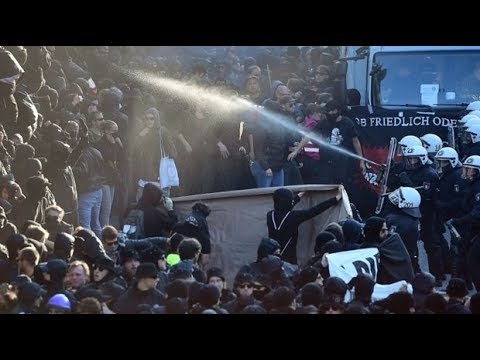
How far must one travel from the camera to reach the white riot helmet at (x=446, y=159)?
52.9 ft

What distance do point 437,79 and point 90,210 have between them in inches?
214

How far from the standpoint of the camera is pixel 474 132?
16781 millimetres

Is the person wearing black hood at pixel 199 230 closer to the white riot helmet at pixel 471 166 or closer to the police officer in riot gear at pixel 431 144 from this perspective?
the white riot helmet at pixel 471 166

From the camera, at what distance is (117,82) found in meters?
19.2

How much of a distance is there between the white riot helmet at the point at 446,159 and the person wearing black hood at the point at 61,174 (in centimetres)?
410

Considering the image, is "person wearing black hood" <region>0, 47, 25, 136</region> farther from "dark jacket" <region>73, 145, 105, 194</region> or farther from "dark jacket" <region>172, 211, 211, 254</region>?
"dark jacket" <region>172, 211, 211, 254</region>

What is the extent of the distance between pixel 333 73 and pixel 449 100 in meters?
2.60

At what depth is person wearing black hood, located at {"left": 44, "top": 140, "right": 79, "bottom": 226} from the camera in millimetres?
15164

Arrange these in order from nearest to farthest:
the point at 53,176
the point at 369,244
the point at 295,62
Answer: the point at 369,244, the point at 53,176, the point at 295,62

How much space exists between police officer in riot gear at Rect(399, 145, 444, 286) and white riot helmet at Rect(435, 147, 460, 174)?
0.37 ft

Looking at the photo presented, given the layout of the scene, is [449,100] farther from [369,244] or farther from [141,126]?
[369,244]

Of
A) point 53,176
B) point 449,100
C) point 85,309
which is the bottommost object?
point 85,309

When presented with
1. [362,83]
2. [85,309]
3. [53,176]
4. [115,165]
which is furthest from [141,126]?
[85,309]

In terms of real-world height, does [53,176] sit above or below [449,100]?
below
